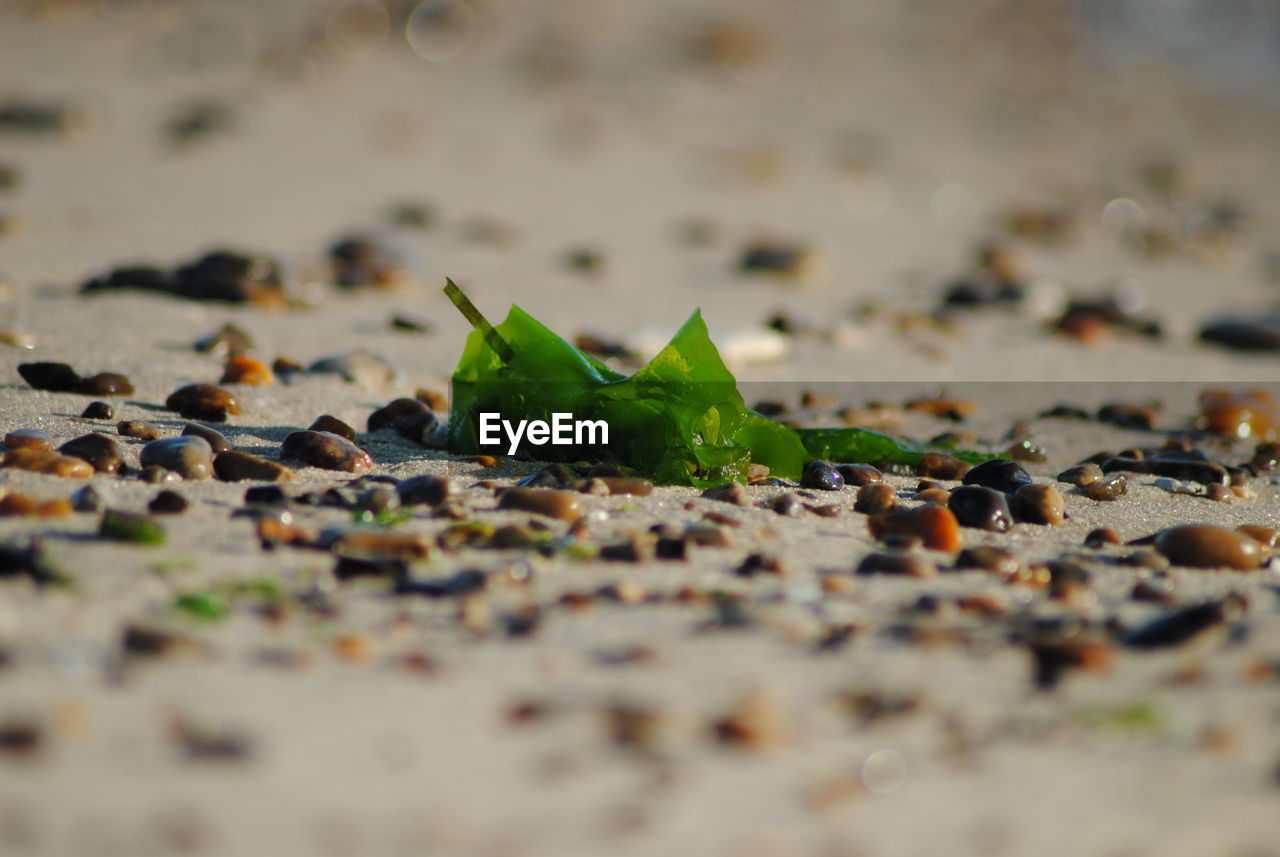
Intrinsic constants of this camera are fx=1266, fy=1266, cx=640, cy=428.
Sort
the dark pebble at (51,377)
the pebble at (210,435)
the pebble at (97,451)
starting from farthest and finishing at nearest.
A: the dark pebble at (51,377)
the pebble at (210,435)
the pebble at (97,451)

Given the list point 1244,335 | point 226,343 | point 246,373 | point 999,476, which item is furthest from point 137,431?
point 1244,335

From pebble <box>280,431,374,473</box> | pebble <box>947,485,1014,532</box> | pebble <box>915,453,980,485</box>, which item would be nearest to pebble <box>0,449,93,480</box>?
pebble <box>280,431,374,473</box>

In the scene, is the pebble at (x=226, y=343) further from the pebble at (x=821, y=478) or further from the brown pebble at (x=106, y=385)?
the pebble at (x=821, y=478)

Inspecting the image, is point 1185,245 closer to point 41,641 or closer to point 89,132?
point 89,132

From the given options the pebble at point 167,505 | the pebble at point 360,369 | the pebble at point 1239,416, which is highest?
the pebble at point 360,369

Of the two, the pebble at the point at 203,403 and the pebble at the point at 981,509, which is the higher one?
the pebble at the point at 203,403

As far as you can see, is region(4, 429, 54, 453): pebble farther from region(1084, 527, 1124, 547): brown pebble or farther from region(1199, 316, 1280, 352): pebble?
region(1199, 316, 1280, 352): pebble

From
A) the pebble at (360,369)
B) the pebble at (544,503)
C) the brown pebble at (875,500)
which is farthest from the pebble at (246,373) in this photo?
the brown pebble at (875,500)
